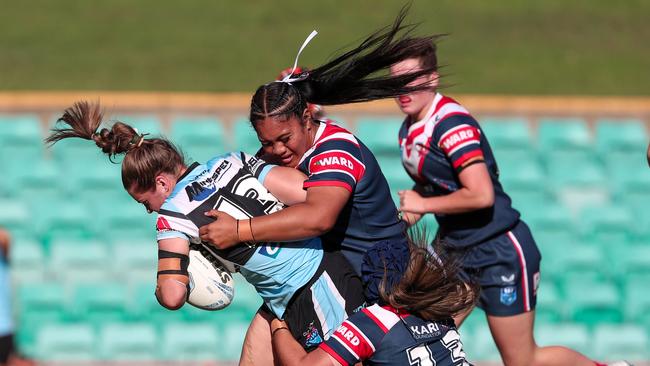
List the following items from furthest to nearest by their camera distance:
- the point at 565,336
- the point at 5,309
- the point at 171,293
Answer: the point at 565,336, the point at 5,309, the point at 171,293

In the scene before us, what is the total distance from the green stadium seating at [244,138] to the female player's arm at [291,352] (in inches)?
180

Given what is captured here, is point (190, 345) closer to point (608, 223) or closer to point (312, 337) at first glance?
point (608, 223)

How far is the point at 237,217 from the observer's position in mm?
3793

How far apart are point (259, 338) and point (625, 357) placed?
15.7ft

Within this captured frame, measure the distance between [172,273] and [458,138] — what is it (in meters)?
1.63

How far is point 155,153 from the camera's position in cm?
382

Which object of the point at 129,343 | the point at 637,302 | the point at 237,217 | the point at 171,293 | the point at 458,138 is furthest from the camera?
the point at 637,302

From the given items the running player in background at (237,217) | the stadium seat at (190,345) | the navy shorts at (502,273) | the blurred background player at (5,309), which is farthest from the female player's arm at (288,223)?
the stadium seat at (190,345)

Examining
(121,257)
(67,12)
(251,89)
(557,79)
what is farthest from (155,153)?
(67,12)

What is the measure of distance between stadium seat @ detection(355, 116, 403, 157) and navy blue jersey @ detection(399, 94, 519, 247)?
350 centimetres

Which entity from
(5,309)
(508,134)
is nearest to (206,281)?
(5,309)

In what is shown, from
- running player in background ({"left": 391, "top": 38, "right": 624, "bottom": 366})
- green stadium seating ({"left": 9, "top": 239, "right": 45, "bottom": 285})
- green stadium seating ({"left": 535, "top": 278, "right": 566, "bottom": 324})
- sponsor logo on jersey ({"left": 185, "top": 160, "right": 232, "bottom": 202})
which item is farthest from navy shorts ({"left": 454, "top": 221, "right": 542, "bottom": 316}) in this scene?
green stadium seating ({"left": 9, "top": 239, "right": 45, "bottom": 285})

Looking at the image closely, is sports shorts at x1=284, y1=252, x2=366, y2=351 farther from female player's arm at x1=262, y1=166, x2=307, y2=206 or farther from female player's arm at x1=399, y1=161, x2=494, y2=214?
female player's arm at x1=399, y1=161, x2=494, y2=214

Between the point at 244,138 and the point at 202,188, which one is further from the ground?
the point at 244,138
